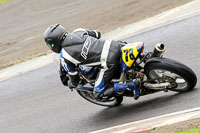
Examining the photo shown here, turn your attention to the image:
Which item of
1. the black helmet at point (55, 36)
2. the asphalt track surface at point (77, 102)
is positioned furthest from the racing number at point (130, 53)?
the black helmet at point (55, 36)

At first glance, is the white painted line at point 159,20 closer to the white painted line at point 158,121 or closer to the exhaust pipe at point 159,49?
the exhaust pipe at point 159,49

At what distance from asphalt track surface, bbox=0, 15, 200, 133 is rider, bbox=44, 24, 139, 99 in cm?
69

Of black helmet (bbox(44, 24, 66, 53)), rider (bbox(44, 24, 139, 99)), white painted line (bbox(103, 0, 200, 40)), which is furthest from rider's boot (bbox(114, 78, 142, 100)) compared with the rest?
white painted line (bbox(103, 0, 200, 40))

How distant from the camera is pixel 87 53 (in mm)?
6906

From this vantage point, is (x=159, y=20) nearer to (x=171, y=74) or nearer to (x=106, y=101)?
(x=106, y=101)

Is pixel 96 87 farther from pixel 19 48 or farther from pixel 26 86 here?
pixel 19 48

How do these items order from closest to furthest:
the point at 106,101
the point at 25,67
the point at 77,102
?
the point at 106,101 < the point at 77,102 < the point at 25,67

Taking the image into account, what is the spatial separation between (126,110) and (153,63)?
4.86 feet

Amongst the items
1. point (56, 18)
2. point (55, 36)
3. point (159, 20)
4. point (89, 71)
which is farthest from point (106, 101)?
point (56, 18)

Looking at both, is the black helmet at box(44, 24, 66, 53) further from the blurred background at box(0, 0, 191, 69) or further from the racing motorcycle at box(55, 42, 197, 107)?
the blurred background at box(0, 0, 191, 69)

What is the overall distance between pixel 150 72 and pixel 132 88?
1.51 ft

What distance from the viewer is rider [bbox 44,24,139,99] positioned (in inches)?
270

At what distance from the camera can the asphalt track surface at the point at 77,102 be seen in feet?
23.4

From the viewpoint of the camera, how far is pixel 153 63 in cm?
648
